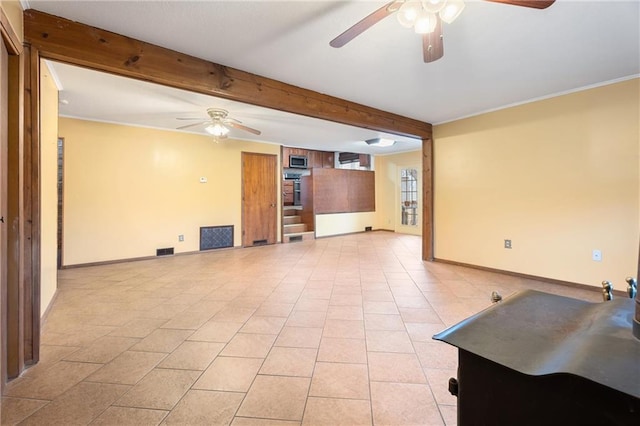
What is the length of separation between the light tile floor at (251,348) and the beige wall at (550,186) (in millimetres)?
404

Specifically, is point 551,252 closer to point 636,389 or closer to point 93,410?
Result: point 636,389

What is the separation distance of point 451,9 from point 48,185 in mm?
3723

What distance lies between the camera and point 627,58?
8.55ft

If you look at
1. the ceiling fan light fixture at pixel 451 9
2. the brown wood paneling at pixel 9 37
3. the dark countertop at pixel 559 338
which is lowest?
the dark countertop at pixel 559 338

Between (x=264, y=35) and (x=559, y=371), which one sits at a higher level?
(x=264, y=35)

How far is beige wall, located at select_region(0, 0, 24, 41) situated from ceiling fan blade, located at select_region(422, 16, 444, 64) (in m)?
2.41

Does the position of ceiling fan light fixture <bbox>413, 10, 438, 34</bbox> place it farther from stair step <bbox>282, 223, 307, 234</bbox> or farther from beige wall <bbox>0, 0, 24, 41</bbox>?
stair step <bbox>282, 223, 307, 234</bbox>

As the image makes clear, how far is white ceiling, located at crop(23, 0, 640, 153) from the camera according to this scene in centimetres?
195

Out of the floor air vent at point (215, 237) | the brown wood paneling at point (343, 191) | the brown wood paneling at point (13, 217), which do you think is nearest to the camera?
the brown wood paneling at point (13, 217)

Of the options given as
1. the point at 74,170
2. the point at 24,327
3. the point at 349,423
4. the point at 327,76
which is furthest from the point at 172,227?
the point at 349,423

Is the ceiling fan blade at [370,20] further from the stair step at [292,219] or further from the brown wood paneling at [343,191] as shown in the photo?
the stair step at [292,219]

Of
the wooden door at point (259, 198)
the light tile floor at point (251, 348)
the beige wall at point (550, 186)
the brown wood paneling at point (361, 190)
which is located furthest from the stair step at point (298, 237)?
the beige wall at point (550, 186)

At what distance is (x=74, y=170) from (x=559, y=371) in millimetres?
5900

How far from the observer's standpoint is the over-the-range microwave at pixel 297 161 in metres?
8.45
